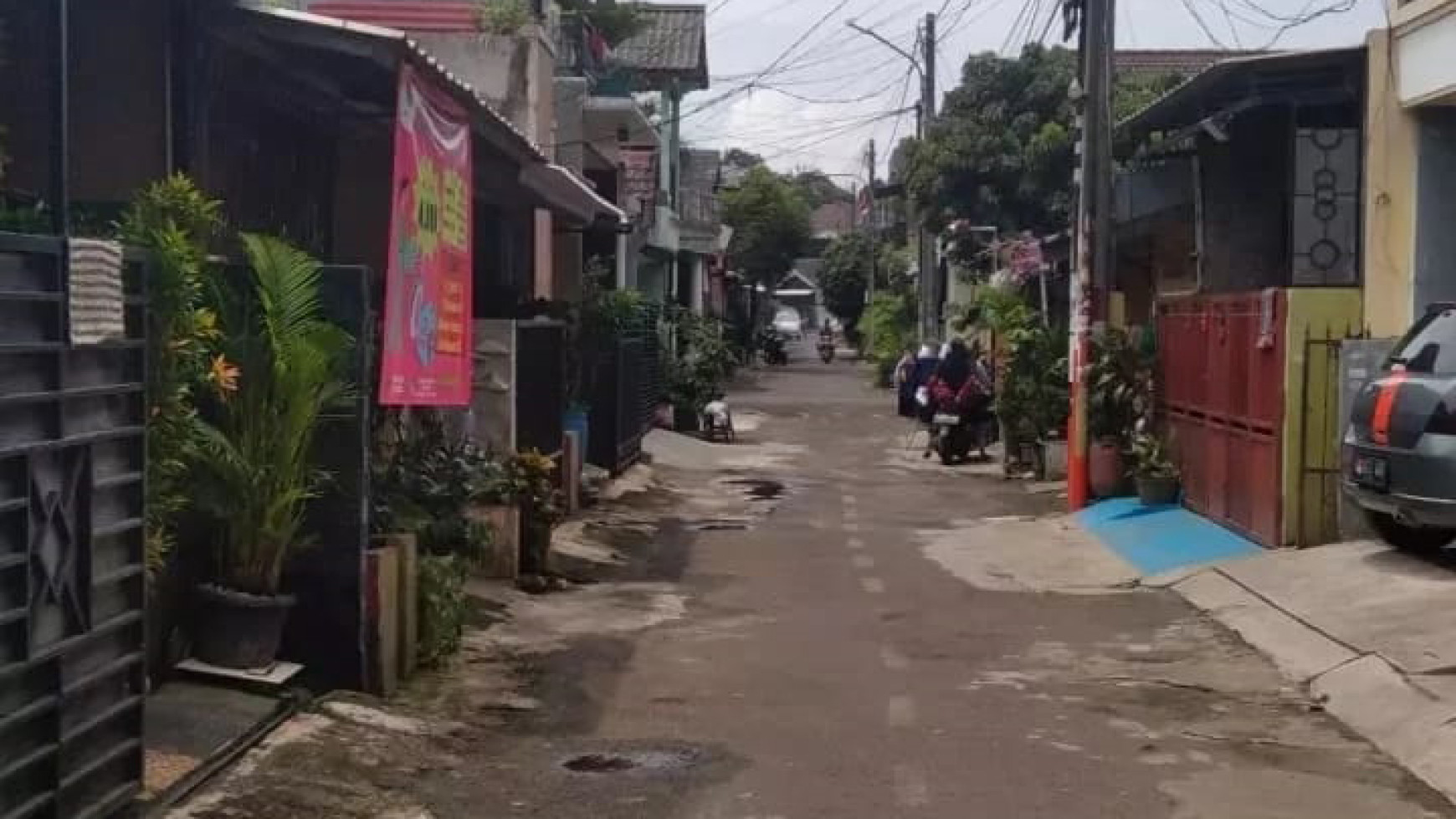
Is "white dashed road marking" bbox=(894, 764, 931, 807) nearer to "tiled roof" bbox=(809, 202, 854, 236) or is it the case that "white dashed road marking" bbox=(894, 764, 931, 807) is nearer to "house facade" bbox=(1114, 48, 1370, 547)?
"house facade" bbox=(1114, 48, 1370, 547)

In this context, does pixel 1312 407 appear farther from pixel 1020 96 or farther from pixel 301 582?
pixel 1020 96

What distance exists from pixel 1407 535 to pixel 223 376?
7859 mm

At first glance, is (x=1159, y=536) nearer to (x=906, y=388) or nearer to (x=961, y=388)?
(x=961, y=388)

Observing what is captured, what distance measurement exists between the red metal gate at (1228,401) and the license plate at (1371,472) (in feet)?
4.72

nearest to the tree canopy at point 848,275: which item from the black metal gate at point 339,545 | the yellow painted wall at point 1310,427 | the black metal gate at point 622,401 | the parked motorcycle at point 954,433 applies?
the parked motorcycle at point 954,433

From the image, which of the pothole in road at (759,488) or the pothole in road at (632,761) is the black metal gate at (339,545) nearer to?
the pothole in road at (632,761)

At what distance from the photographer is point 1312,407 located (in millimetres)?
12453

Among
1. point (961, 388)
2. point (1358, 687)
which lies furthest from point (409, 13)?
point (1358, 687)

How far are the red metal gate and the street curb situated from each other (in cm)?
181

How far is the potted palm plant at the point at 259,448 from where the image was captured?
24.3 feet

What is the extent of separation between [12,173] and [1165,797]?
246 inches

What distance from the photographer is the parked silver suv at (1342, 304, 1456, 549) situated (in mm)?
10352

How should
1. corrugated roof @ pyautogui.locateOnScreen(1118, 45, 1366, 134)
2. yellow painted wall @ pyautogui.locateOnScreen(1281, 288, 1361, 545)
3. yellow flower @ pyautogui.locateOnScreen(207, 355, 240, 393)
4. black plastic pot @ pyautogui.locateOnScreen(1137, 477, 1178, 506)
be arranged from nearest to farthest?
yellow flower @ pyautogui.locateOnScreen(207, 355, 240, 393)
yellow painted wall @ pyautogui.locateOnScreen(1281, 288, 1361, 545)
corrugated roof @ pyautogui.locateOnScreen(1118, 45, 1366, 134)
black plastic pot @ pyautogui.locateOnScreen(1137, 477, 1178, 506)

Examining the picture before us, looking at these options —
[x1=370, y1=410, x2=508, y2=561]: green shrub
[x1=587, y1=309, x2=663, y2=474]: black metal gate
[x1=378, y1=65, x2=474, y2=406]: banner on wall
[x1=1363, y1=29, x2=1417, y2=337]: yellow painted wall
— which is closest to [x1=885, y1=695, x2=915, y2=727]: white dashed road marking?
[x1=370, y1=410, x2=508, y2=561]: green shrub
